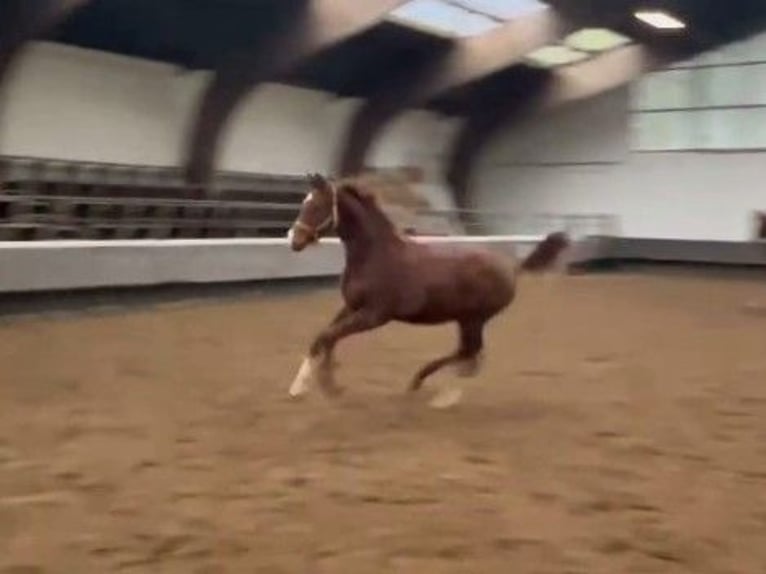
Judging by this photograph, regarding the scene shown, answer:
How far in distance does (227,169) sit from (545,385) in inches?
680

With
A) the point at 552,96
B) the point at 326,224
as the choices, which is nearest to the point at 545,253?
the point at 326,224

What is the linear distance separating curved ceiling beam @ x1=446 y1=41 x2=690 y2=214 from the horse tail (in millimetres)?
22025

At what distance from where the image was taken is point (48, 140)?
1911cm

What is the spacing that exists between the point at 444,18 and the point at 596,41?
16.0ft

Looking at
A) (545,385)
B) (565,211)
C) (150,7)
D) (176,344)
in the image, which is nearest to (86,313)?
(176,344)

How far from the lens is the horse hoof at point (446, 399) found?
17.7ft

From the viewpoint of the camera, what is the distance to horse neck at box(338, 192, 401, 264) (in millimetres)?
5172

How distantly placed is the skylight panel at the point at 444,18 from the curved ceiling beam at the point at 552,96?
4.35 m

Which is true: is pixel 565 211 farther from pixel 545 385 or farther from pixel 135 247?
pixel 545 385

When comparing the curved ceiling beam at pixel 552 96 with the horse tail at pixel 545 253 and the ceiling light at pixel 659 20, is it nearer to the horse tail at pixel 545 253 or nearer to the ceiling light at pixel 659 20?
the ceiling light at pixel 659 20

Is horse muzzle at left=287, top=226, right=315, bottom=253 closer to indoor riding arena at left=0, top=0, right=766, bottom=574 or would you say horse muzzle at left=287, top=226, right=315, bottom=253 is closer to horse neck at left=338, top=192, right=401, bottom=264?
indoor riding arena at left=0, top=0, right=766, bottom=574

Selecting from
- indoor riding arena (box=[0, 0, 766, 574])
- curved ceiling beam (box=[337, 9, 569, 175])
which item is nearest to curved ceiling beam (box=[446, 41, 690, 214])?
indoor riding arena (box=[0, 0, 766, 574])

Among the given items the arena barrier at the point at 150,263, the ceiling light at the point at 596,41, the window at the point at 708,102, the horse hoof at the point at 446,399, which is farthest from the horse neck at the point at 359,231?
the window at the point at 708,102

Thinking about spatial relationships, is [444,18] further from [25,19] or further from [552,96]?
[25,19]
